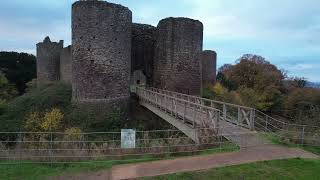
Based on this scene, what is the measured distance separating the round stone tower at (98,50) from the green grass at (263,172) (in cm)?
1560

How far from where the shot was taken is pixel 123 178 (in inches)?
429

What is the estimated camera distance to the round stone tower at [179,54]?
1209 inches

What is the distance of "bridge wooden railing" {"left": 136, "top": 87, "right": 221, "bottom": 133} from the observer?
15.2m

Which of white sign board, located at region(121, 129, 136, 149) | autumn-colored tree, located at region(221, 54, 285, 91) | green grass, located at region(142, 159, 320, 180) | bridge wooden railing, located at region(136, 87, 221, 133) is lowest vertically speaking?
green grass, located at region(142, 159, 320, 180)

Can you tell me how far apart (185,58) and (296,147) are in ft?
56.8

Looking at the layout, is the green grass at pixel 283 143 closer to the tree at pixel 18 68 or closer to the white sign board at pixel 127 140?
the white sign board at pixel 127 140

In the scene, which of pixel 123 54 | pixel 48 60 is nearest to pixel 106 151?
pixel 123 54

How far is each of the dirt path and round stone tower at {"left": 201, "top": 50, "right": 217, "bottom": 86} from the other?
106ft

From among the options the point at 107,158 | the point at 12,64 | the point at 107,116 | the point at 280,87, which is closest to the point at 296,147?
the point at 107,158

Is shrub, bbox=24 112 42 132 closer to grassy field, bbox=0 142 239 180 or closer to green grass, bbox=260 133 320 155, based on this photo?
grassy field, bbox=0 142 239 180

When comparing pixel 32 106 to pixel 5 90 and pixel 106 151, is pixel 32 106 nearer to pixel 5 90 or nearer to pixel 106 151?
pixel 106 151

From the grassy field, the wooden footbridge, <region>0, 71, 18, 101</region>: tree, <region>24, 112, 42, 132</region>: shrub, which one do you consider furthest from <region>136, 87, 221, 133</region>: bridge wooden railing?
<region>0, 71, 18, 101</region>: tree

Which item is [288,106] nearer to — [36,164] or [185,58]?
[185,58]

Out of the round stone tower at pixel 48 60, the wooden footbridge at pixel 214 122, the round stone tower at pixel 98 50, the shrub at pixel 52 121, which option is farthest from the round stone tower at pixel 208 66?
the wooden footbridge at pixel 214 122
